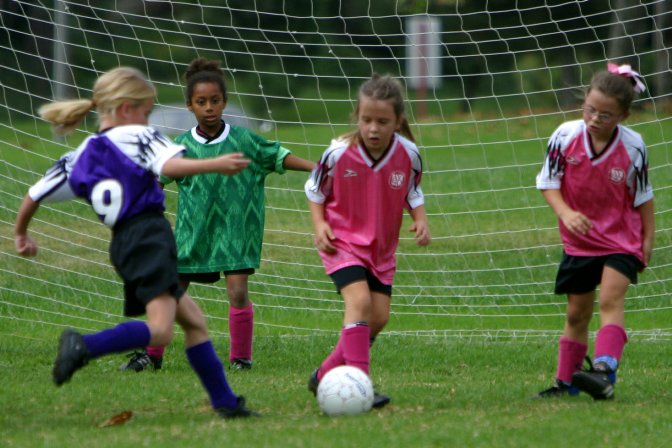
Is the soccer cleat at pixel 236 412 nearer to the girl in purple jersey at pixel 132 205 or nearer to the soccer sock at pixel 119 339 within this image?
the girl in purple jersey at pixel 132 205

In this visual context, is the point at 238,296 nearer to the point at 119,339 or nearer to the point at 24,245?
the point at 24,245

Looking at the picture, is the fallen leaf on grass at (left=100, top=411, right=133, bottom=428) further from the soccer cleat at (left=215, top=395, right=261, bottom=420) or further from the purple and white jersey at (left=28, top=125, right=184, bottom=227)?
the purple and white jersey at (left=28, top=125, right=184, bottom=227)

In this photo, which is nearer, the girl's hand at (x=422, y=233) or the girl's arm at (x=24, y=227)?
the girl's arm at (x=24, y=227)

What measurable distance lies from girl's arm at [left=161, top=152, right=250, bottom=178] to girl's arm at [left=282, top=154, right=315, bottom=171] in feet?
6.34

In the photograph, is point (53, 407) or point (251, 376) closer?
point (53, 407)

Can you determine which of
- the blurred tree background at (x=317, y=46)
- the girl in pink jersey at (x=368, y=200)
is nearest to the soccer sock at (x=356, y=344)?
the girl in pink jersey at (x=368, y=200)

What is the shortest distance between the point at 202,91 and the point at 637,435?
306 centimetres

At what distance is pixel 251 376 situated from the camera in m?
6.28

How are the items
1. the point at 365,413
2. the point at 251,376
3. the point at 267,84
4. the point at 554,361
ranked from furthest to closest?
the point at 267,84
the point at 554,361
the point at 251,376
the point at 365,413

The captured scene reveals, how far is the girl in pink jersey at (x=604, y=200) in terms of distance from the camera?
5.29m

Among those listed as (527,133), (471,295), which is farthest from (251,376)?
(527,133)

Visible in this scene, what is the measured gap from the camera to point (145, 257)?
4.63 m

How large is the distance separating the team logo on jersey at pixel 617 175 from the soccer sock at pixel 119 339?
7.16ft

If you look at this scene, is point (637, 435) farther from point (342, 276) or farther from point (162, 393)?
point (162, 393)
